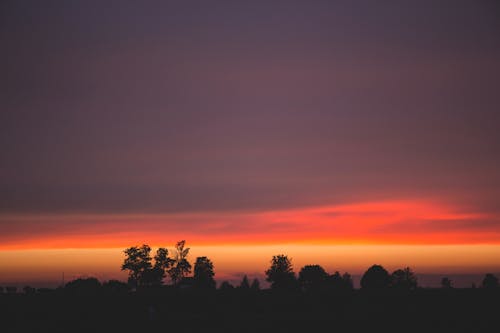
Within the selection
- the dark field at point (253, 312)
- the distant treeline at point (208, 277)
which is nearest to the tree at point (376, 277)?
the distant treeline at point (208, 277)

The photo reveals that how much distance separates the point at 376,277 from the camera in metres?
169

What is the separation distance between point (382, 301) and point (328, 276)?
88142 millimetres

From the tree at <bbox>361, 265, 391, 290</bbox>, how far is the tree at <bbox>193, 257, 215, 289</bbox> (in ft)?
139

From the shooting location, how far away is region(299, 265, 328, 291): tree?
164 metres

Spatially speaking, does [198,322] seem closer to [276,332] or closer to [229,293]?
[276,332]

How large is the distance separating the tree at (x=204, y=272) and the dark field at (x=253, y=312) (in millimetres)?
60340

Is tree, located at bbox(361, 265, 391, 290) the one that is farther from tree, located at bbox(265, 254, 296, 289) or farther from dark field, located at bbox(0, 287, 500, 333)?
dark field, located at bbox(0, 287, 500, 333)

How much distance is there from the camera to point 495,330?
63.8 m

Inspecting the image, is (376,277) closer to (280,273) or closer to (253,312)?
(280,273)

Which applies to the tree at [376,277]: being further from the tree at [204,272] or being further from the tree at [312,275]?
the tree at [204,272]

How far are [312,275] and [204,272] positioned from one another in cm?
3204

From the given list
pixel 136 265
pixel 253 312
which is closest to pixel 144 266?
pixel 136 265

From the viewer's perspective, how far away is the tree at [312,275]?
539 ft

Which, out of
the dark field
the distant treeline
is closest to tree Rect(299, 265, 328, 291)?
the distant treeline
